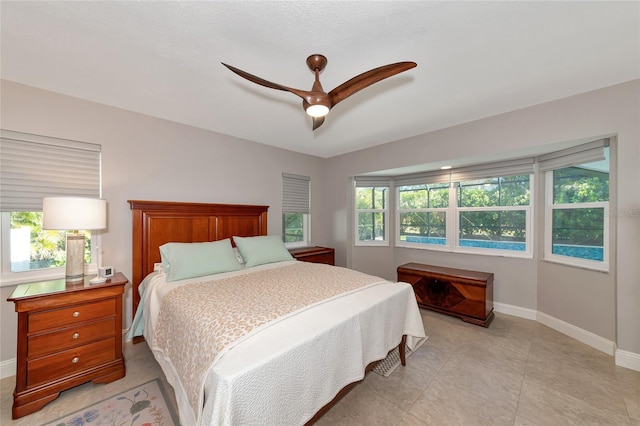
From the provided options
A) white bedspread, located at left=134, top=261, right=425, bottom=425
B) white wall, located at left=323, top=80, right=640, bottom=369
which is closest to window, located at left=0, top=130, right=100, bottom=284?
white bedspread, located at left=134, top=261, right=425, bottom=425

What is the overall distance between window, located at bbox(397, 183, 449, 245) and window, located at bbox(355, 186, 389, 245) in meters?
0.30

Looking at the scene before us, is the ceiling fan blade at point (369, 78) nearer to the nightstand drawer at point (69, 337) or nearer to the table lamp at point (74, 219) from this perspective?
the table lamp at point (74, 219)

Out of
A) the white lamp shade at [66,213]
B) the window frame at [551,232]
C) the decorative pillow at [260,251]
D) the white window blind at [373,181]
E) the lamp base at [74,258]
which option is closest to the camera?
the white lamp shade at [66,213]

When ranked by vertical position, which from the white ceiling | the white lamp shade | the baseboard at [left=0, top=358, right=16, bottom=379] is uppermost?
the white ceiling

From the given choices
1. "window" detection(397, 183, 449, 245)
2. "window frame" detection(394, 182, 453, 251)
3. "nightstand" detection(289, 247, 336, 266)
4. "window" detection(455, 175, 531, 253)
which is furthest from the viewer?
"window" detection(397, 183, 449, 245)

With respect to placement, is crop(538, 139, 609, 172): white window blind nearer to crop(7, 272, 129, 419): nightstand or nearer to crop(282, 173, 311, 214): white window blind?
crop(282, 173, 311, 214): white window blind

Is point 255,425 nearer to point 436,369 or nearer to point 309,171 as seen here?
point 436,369

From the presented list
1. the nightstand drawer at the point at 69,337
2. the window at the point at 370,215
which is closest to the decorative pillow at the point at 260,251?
the nightstand drawer at the point at 69,337

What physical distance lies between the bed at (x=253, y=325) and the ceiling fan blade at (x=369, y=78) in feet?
4.72

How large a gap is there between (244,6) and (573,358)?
3.80 meters

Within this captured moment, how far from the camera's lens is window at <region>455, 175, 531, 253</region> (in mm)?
3225

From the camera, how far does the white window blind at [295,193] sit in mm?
4070

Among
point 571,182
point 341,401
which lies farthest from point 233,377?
point 571,182

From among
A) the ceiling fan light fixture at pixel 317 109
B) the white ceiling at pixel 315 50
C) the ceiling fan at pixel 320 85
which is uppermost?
the white ceiling at pixel 315 50
